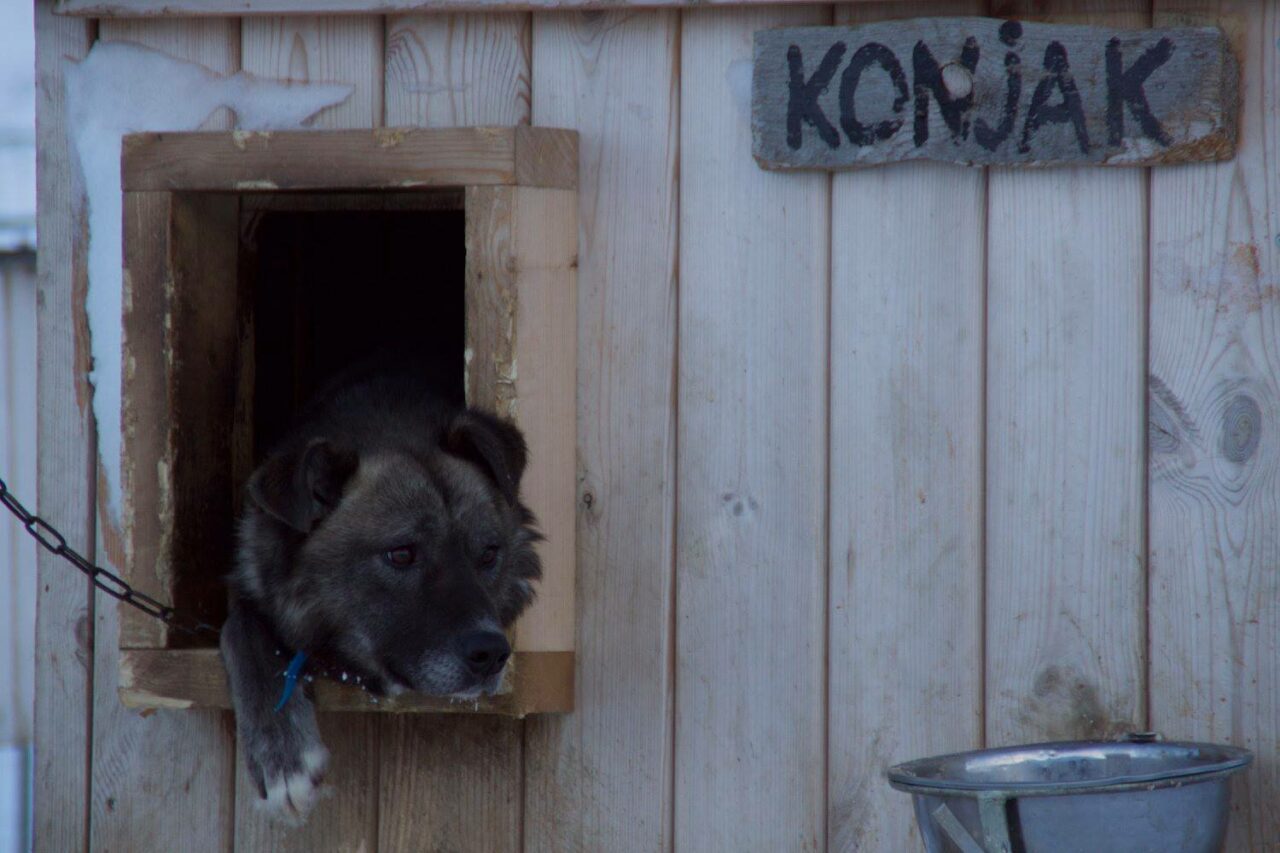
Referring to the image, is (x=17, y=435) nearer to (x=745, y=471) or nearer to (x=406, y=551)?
(x=406, y=551)

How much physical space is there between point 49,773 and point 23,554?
2037mm

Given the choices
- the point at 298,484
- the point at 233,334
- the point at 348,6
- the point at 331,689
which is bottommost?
the point at 331,689

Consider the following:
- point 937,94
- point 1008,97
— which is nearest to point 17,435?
point 937,94

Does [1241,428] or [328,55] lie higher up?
[328,55]

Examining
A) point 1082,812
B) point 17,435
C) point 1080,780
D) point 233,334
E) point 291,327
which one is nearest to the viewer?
point 1082,812

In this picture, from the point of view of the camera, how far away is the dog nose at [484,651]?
2.52 m

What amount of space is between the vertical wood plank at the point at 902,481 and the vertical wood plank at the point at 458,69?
0.64 meters

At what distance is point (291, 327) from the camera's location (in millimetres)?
3752

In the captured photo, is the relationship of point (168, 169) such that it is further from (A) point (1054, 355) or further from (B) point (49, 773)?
(A) point (1054, 355)

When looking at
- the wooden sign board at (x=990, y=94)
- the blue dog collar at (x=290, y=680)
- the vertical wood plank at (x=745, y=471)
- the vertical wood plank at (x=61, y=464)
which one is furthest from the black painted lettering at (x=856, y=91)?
the vertical wood plank at (x=61, y=464)

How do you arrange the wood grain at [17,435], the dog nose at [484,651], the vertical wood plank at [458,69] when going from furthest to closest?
the wood grain at [17,435], the vertical wood plank at [458,69], the dog nose at [484,651]

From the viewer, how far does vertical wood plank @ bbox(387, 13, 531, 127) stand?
287 cm

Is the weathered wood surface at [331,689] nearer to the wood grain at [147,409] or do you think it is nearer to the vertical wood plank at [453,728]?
the wood grain at [147,409]

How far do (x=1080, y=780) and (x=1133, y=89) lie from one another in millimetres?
1186
